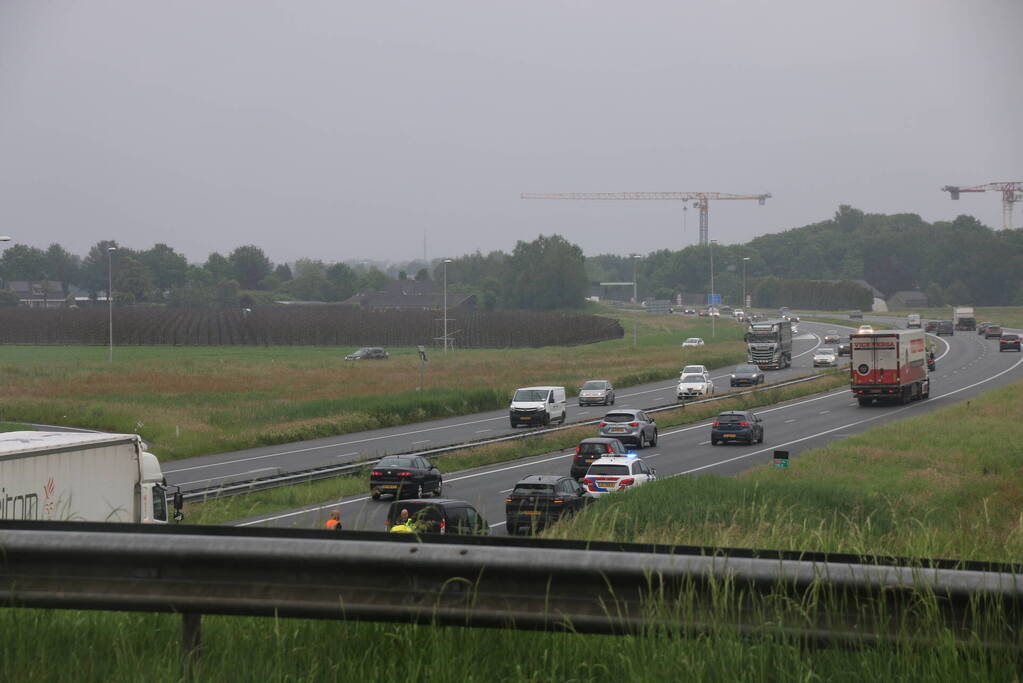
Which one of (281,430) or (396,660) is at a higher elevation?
(396,660)

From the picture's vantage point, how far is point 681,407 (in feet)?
194

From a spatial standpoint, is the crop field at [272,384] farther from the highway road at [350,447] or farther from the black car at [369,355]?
the black car at [369,355]

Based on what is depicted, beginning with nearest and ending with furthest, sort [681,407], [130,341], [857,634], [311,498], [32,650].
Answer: [857,634], [32,650], [311,498], [681,407], [130,341]

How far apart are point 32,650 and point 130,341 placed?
12941cm

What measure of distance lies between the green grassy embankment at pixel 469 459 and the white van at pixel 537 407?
13.3 ft

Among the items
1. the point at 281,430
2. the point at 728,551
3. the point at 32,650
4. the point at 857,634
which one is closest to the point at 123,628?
the point at 32,650

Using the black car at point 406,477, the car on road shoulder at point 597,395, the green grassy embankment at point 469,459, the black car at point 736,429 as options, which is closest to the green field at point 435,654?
the green grassy embankment at point 469,459

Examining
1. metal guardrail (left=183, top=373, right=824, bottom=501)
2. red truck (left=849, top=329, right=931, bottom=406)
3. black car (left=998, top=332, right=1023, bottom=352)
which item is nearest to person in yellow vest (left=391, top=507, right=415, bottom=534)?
metal guardrail (left=183, top=373, right=824, bottom=501)

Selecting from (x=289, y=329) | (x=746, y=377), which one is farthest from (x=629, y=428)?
Answer: (x=289, y=329)

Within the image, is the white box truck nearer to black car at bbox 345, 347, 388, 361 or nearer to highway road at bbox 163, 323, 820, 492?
highway road at bbox 163, 323, 820, 492

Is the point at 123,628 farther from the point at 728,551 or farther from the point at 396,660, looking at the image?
the point at 728,551

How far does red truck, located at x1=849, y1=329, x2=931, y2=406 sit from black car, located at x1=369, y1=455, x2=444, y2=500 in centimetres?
3493

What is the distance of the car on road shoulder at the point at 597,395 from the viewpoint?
2547 inches

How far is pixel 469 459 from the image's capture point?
40344 mm
